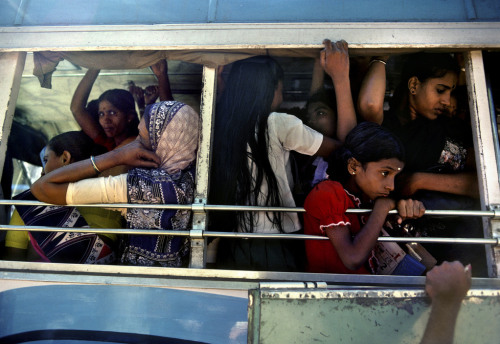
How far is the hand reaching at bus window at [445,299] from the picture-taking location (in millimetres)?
1558

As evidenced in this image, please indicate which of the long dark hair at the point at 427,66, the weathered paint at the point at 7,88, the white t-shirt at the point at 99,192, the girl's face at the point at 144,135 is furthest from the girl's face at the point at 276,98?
the weathered paint at the point at 7,88

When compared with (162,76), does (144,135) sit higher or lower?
lower

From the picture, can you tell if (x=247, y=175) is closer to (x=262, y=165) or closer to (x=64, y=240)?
(x=262, y=165)

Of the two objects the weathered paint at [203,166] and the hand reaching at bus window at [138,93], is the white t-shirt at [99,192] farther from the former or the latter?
the hand reaching at bus window at [138,93]

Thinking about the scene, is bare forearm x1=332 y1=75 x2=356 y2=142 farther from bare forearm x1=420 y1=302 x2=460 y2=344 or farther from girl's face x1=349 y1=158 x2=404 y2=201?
bare forearm x1=420 y1=302 x2=460 y2=344

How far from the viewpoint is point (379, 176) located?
2070 mm

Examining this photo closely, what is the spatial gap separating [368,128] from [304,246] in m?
0.75

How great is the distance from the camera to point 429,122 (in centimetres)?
247

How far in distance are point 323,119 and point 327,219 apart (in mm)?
859

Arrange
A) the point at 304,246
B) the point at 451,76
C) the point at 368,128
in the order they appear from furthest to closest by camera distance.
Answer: the point at 451,76
the point at 304,246
the point at 368,128

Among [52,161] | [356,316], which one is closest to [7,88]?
[52,161]

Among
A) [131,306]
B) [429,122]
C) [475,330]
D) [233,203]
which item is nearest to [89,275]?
[131,306]

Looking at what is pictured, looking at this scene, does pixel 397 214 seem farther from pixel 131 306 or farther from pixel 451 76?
pixel 131 306

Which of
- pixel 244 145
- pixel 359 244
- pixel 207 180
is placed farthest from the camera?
pixel 244 145
